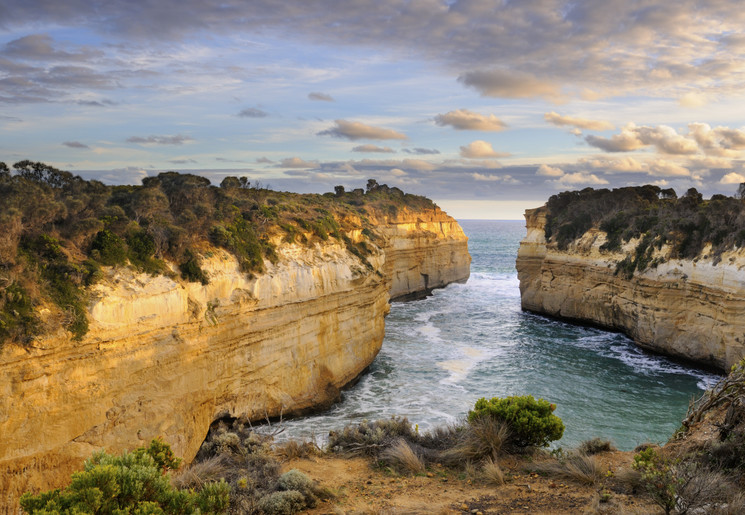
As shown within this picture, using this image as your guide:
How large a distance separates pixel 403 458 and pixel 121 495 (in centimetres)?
584

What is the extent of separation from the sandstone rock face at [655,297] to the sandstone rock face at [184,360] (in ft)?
51.0

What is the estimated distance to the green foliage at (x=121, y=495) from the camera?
5348mm

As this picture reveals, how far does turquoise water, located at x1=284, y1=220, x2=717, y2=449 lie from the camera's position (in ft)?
58.6

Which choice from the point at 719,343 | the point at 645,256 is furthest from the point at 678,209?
the point at 719,343

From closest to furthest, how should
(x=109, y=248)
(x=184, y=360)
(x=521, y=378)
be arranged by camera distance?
(x=109, y=248), (x=184, y=360), (x=521, y=378)

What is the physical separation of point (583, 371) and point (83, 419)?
21496 millimetres

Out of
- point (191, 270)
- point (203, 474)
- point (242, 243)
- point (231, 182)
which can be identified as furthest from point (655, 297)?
point (203, 474)

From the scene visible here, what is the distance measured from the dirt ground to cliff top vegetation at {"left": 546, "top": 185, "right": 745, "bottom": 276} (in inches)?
758

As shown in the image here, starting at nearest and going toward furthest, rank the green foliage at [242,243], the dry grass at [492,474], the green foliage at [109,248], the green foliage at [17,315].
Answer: the dry grass at [492,474] < the green foliage at [17,315] < the green foliage at [109,248] < the green foliage at [242,243]

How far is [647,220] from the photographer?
Result: 32.5 m

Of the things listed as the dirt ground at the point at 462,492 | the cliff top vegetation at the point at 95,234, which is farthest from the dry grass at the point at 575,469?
the cliff top vegetation at the point at 95,234

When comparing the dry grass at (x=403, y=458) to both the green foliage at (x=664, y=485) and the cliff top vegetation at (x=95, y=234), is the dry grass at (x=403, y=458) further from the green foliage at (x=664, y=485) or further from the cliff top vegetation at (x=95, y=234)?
the cliff top vegetation at (x=95, y=234)

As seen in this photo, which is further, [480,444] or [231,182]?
[231,182]

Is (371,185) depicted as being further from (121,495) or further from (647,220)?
(121,495)
